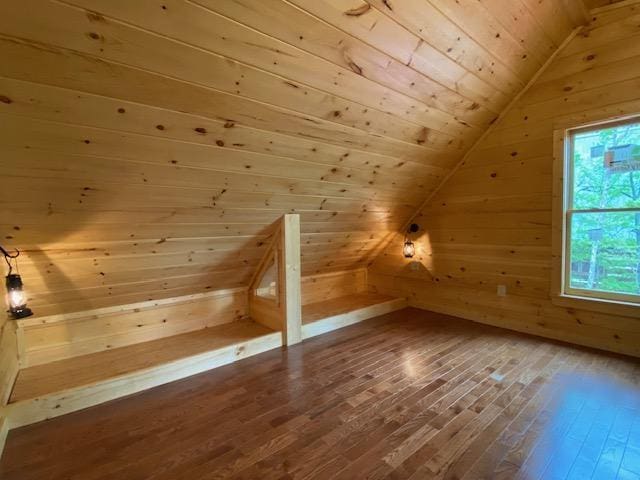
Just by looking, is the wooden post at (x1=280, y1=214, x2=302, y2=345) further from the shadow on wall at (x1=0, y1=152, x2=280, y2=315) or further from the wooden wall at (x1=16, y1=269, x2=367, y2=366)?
the wooden wall at (x1=16, y1=269, x2=367, y2=366)

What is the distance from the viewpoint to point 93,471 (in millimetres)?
1582

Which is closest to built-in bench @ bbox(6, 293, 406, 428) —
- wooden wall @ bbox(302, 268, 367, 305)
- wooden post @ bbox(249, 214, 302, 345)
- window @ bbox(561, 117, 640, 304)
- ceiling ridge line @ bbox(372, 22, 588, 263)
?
wooden post @ bbox(249, 214, 302, 345)

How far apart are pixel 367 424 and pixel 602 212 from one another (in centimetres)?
267

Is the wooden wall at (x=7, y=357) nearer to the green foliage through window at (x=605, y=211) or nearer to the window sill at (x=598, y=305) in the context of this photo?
the window sill at (x=598, y=305)

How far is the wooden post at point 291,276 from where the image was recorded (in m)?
2.99

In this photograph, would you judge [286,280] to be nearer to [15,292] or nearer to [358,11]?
[15,292]

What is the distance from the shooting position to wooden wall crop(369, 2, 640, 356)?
262 centimetres

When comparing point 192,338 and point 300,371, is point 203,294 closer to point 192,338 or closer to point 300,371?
point 192,338

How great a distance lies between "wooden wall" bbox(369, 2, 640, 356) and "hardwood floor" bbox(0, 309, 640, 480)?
52cm

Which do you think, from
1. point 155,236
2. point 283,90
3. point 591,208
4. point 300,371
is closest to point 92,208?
point 155,236

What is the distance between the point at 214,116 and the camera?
1.78 metres

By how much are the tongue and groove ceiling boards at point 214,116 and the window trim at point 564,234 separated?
0.66 metres

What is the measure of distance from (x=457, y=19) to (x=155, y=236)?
2.47 meters

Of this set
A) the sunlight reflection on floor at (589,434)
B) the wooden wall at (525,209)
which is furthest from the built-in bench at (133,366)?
the sunlight reflection on floor at (589,434)
